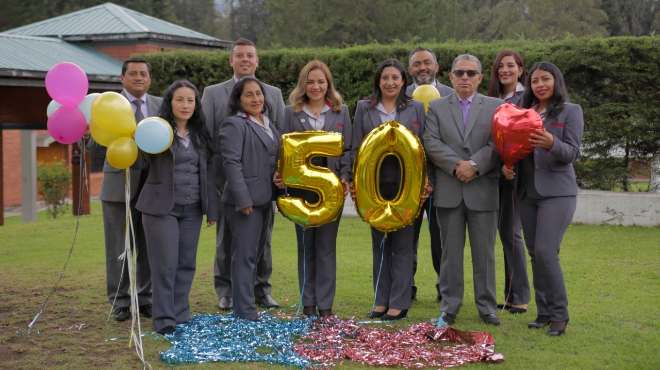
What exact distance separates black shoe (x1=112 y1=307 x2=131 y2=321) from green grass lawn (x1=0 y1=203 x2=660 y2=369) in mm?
75

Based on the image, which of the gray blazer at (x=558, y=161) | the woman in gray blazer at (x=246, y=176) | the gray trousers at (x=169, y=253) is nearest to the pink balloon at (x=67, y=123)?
the gray trousers at (x=169, y=253)

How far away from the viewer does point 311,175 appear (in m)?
6.38

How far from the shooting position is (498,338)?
238 inches

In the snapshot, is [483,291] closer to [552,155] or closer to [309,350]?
[552,155]

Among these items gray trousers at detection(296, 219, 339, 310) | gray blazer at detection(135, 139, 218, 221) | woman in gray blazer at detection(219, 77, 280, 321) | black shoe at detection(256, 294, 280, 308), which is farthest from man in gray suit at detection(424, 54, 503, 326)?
gray blazer at detection(135, 139, 218, 221)

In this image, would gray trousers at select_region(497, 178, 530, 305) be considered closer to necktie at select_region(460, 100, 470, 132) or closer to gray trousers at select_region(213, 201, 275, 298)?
necktie at select_region(460, 100, 470, 132)

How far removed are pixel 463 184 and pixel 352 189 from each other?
35.0 inches

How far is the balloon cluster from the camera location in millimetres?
5836

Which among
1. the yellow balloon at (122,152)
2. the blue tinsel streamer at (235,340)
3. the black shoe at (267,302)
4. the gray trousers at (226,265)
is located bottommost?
the black shoe at (267,302)

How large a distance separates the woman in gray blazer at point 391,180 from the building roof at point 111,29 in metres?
13.7

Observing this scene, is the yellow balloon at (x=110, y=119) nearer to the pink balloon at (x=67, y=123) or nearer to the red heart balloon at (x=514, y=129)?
the pink balloon at (x=67, y=123)

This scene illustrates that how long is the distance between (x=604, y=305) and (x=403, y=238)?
1.96 meters

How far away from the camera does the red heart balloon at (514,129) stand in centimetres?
591

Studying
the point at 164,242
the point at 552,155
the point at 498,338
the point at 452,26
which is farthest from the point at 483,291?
the point at 452,26
